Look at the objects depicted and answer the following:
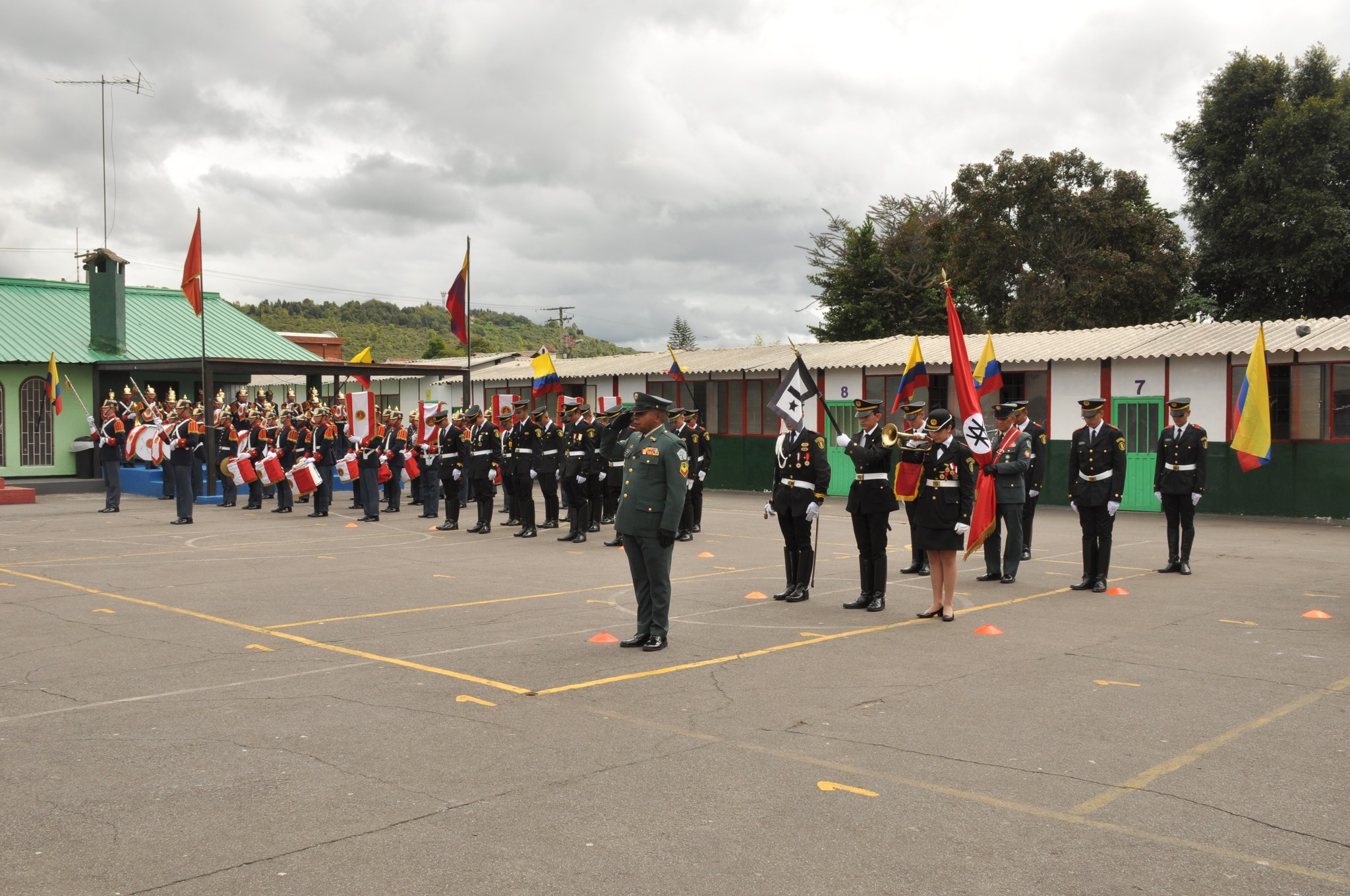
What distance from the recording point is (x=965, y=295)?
3975cm

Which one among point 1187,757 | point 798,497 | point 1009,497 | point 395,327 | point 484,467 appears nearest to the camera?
point 1187,757

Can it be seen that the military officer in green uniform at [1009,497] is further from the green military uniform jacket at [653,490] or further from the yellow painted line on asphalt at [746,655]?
the green military uniform jacket at [653,490]

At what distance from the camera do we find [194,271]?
25.2m

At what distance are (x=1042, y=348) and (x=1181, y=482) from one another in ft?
40.3

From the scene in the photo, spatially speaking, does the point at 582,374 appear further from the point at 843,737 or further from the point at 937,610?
the point at 843,737

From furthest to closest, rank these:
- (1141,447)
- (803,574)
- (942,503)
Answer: (1141,447), (803,574), (942,503)

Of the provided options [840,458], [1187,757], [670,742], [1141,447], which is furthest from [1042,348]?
[670,742]

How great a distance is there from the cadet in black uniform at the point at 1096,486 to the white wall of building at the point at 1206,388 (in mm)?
10197

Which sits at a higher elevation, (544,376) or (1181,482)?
(544,376)

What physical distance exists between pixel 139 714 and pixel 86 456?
26356mm

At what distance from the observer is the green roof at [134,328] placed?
1183 inches

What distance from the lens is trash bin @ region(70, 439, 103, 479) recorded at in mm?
29578

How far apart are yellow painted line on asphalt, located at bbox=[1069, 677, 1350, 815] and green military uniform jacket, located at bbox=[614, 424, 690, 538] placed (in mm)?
3944

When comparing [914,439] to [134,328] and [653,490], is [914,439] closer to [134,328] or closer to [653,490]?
[653,490]
